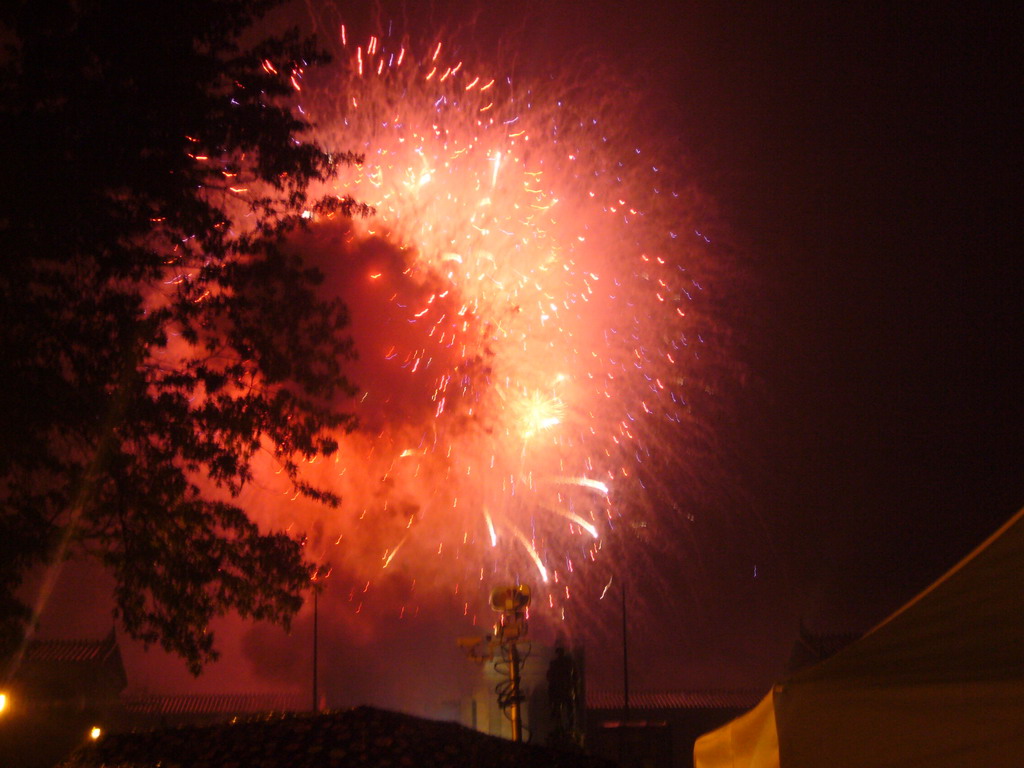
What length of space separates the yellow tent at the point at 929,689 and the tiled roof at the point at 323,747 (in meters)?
4.79

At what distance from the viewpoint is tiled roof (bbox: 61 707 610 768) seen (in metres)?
6.86

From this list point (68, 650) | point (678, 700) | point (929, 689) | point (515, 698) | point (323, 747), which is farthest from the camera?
point (678, 700)

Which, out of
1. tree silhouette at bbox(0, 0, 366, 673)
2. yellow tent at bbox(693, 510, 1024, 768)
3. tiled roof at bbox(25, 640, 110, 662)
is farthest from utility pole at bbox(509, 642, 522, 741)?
tiled roof at bbox(25, 640, 110, 662)

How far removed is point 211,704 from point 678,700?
16.9 meters

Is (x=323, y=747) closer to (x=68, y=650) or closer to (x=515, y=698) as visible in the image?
(x=515, y=698)

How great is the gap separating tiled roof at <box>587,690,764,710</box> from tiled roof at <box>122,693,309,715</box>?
11.1 m

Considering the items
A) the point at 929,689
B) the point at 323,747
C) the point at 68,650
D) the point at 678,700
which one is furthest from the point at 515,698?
the point at 678,700

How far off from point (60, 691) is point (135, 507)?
1980 cm

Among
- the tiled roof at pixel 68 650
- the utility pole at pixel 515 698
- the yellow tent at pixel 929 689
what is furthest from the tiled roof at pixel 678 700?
the yellow tent at pixel 929 689

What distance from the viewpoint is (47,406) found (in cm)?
830

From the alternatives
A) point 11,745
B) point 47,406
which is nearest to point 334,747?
point 47,406

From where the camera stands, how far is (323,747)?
22.9 ft

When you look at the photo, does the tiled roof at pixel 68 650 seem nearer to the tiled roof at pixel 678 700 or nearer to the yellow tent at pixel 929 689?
the tiled roof at pixel 678 700

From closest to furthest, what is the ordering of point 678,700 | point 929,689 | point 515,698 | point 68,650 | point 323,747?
point 929,689 → point 323,747 → point 515,698 → point 68,650 → point 678,700
